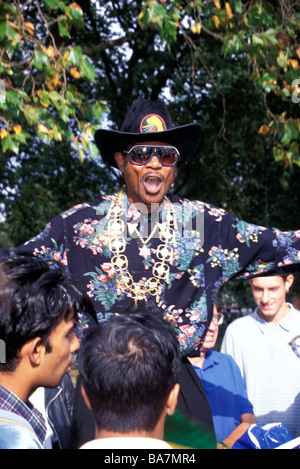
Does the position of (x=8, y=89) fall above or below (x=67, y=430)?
above

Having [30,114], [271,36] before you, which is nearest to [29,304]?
[30,114]

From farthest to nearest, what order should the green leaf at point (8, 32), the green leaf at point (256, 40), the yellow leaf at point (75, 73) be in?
the yellow leaf at point (75, 73) → the green leaf at point (256, 40) → the green leaf at point (8, 32)

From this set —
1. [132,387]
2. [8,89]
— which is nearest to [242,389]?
[132,387]

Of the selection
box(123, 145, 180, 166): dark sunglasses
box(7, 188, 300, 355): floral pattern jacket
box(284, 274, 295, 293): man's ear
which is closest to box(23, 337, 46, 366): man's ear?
box(7, 188, 300, 355): floral pattern jacket

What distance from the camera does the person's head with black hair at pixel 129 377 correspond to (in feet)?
4.65

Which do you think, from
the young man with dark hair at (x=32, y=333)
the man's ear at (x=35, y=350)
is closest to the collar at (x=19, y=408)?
the young man with dark hair at (x=32, y=333)

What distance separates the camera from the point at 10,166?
8.05 m

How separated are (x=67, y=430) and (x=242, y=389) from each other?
3.71 feet

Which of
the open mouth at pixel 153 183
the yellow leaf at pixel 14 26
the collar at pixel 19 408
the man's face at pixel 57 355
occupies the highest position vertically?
the yellow leaf at pixel 14 26

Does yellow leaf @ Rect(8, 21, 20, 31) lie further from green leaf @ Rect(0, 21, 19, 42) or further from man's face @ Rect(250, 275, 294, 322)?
man's face @ Rect(250, 275, 294, 322)

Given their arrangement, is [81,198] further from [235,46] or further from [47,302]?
[47,302]

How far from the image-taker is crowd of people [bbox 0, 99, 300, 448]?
57.5 inches

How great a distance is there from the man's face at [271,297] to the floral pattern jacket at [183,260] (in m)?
0.97

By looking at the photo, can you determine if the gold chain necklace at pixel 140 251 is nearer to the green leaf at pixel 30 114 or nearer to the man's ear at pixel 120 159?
Answer: the man's ear at pixel 120 159
